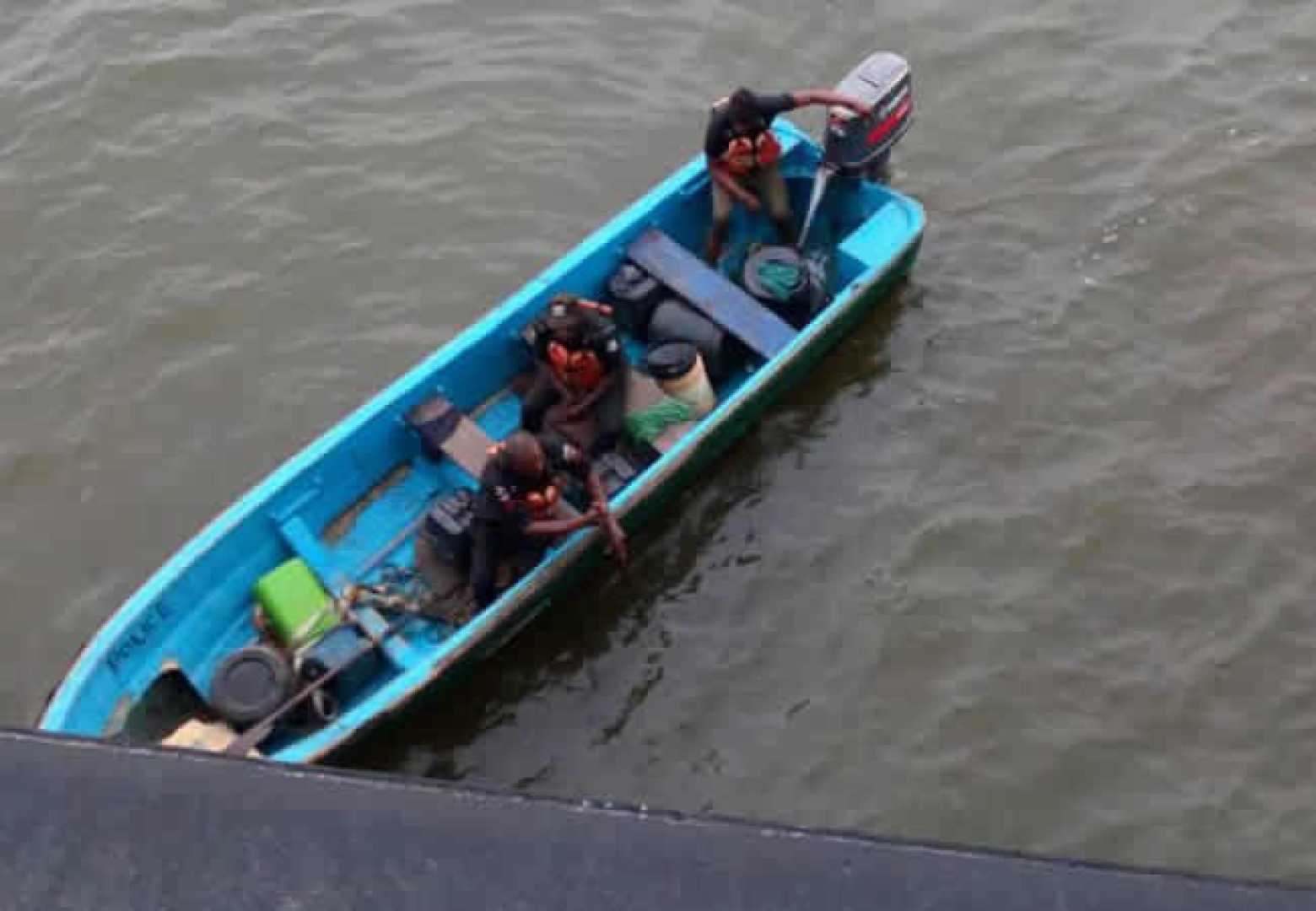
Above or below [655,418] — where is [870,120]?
above

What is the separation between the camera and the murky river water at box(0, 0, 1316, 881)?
23.8 ft

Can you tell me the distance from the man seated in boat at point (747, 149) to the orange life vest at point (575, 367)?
6.84 feet

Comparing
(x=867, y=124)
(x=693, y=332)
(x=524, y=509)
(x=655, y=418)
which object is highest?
(x=867, y=124)

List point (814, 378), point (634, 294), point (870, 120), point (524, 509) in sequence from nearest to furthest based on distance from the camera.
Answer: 1. point (524, 509)
2. point (634, 294)
3. point (870, 120)
4. point (814, 378)

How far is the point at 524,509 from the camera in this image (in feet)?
22.8

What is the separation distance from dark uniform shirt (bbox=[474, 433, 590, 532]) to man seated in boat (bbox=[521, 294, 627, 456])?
672mm

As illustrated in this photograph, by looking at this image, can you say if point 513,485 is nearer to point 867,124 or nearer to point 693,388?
point 693,388

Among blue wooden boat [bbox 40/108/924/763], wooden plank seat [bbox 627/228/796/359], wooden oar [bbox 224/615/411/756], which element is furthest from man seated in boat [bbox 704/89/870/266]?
wooden oar [bbox 224/615/411/756]

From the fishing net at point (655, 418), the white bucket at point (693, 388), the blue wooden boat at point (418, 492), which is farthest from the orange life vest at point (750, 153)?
the fishing net at point (655, 418)

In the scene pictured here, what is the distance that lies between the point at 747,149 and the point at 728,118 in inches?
10.7

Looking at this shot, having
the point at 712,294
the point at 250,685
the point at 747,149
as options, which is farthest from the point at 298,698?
the point at 747,149

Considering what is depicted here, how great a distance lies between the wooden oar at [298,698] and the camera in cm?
622

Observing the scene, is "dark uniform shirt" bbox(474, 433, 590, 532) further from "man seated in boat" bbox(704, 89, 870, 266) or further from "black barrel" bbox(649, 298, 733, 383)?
"man seated in boat" bbox(704, 89, 870, 266)

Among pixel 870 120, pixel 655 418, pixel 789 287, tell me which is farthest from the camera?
pixel 870 120
